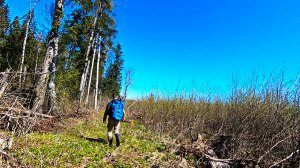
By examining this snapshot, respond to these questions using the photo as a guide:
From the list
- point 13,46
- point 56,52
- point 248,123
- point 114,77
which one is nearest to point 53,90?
point 56,52

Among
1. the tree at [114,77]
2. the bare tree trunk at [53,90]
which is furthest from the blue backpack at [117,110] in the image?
the tree at [114,77]

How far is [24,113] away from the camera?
31.6 feet

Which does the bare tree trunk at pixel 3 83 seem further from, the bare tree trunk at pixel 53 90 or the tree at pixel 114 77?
the tree at pixel 114 77

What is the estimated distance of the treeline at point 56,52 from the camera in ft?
38.9

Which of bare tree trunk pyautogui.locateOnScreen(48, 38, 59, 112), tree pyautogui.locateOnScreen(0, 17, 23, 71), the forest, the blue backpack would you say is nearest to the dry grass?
the forest

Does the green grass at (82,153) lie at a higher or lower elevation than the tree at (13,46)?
lower

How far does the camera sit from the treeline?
38.9 feet

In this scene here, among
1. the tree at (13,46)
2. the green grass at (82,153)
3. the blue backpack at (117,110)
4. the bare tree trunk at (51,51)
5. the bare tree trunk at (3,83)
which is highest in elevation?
the tree at (13,46)

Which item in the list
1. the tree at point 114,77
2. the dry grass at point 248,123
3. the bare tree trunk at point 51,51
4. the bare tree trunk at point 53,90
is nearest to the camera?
the dry grass at point 248,123

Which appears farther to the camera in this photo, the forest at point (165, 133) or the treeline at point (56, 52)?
the treeline at point (56, 52)

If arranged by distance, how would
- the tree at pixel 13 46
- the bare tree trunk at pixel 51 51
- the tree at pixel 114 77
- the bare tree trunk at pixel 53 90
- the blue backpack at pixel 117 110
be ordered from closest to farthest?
the blue backpack at pixel 117 110 → the bare tree trunk at pixel 51 51 → the bare tree trunk at pixel 53 90 → the tree at pixel 13 46 → the tree at pixel 114 77

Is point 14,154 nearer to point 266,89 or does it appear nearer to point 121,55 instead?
point 266,89

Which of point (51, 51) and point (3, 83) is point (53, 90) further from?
point (3, 83)

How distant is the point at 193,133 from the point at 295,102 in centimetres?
491
